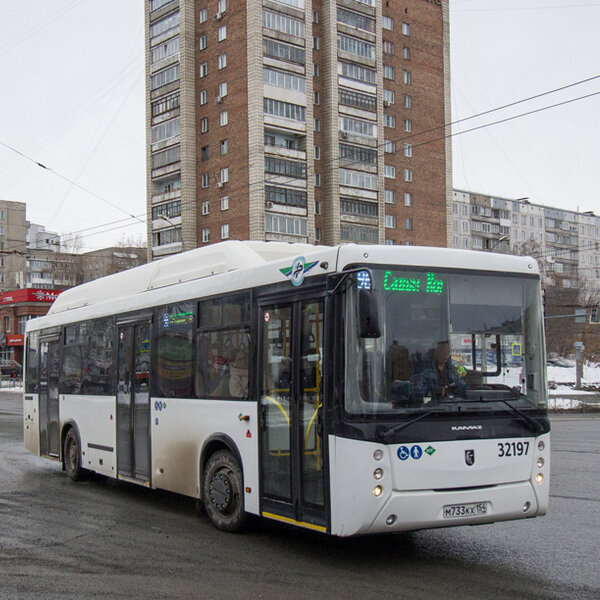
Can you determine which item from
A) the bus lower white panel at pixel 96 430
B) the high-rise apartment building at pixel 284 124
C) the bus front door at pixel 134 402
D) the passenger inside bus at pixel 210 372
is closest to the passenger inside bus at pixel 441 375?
the passenger inside bus at pixel 210 372

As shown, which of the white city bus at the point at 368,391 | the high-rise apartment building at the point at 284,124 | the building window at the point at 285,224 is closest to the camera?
the white city bus at the point at 368,391

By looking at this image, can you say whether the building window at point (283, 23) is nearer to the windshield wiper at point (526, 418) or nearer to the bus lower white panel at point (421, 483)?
the windshield wiper at point (526, 418)

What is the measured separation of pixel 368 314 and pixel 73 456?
8331 mm

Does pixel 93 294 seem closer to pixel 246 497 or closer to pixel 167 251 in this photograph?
pixel 246 497

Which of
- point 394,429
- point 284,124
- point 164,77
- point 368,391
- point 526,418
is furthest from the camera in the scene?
point 164,77

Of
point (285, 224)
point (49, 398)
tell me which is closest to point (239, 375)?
point (49, 398)

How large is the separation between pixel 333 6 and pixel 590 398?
1495 inches

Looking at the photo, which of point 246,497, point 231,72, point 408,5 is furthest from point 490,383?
point 408,5

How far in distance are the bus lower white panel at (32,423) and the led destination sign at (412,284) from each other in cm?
997

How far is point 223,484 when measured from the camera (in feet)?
28.6

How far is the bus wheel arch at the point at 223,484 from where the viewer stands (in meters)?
8.50

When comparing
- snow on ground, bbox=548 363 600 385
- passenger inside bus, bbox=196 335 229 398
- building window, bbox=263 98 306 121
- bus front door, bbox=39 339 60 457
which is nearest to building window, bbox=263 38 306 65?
building window, bbox=263 98 306 121

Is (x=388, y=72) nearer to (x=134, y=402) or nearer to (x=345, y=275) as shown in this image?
(x=134, y=402)

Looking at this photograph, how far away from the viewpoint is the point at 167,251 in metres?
63.7
